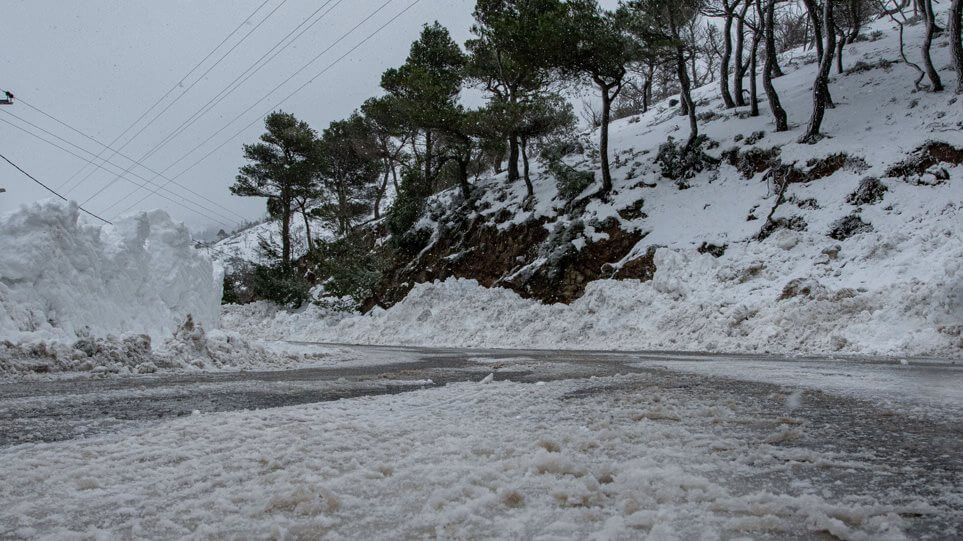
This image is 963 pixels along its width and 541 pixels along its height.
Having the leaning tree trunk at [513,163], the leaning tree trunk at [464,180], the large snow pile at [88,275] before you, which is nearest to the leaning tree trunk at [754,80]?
the leaning tree trunk at [513,163]

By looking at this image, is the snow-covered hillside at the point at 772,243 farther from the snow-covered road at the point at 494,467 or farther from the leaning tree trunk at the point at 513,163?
the snow-covered road at the point at 494,467

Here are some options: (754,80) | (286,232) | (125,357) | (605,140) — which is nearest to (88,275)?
(125,357)

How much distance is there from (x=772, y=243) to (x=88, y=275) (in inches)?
596

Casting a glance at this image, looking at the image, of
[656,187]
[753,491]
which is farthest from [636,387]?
[656,187]

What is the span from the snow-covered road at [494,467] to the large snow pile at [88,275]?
14.7 feet

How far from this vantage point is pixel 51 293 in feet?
24.7

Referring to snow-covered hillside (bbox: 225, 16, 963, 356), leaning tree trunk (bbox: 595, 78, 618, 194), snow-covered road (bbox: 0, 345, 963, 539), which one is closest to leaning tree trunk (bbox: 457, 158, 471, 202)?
snow-covered hillside (bbox: 225, 16, 963, 356)

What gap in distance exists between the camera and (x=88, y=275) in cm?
827

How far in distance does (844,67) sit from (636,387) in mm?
26265

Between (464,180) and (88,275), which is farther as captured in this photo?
(464,180)

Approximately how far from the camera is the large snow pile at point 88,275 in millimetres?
7215

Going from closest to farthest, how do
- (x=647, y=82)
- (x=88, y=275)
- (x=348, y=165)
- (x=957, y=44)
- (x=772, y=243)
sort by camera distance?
(x=88, y=275), (x=772, y=243), (x=957, y=44), (x=647, y=82), (x=348, y=165)

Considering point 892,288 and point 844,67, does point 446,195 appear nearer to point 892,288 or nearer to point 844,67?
point 844,67

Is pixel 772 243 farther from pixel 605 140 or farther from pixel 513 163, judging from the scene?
pixel 513 163
